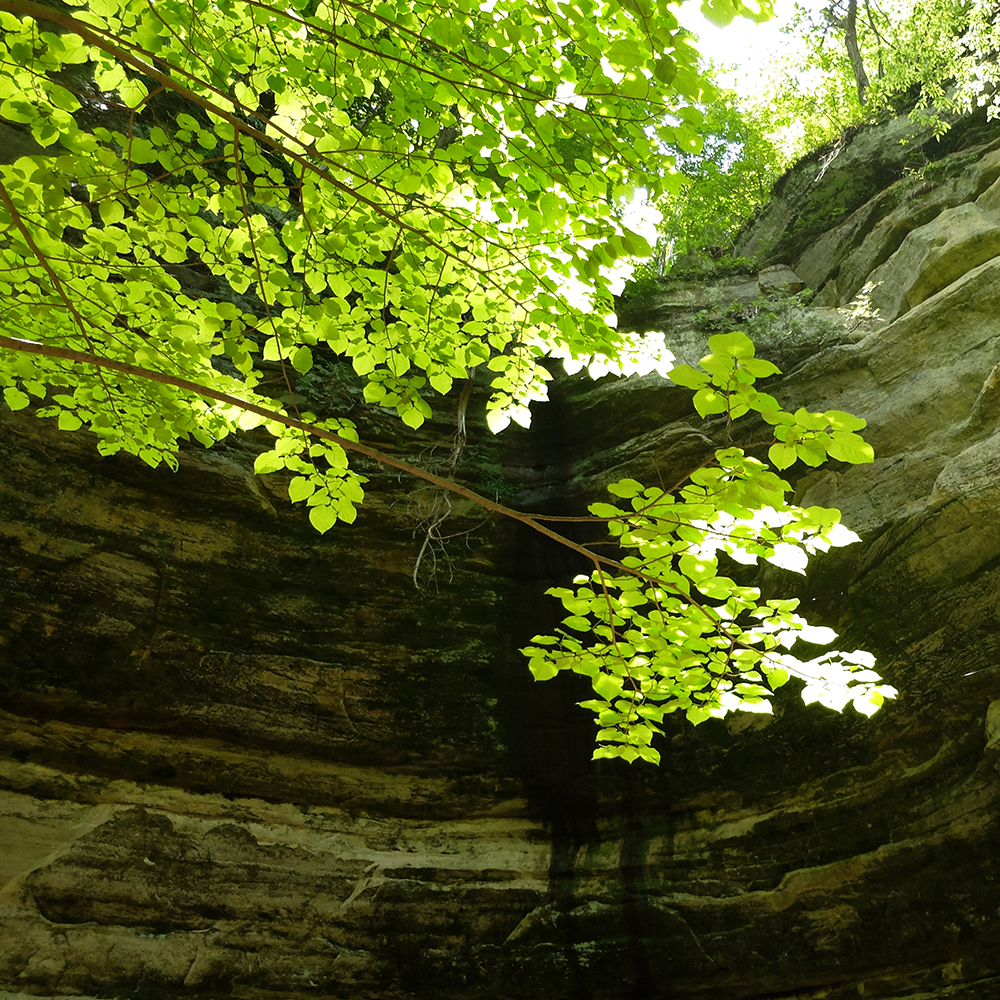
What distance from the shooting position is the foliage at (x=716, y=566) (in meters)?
2.72

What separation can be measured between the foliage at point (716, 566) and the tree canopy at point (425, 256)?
15 mm

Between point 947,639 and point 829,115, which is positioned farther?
point 829,115

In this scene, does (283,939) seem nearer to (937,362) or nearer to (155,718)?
(155,718)

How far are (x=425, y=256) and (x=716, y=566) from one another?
294 cm

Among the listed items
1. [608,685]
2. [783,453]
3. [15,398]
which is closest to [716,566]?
[783,453]

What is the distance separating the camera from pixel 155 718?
7234 millimetres

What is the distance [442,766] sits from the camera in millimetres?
8070

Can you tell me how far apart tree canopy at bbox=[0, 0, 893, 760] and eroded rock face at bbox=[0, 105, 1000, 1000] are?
11.3 feet

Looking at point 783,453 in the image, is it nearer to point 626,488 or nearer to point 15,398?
point 626,488

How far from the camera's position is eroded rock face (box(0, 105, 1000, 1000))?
6195 millimetres

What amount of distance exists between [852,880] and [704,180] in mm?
16920

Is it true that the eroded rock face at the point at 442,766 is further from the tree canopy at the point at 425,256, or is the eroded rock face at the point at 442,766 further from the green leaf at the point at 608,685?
the green leaf at the point at 608,685

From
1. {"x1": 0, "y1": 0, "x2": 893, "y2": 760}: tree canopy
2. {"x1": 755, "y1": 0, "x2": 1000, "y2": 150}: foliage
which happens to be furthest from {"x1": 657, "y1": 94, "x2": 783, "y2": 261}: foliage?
{"x1": 0, "y1": 0, "x2": 893, "y2": 760}: tree canopy

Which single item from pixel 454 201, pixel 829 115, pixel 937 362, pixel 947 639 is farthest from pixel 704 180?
pixel 454 201
